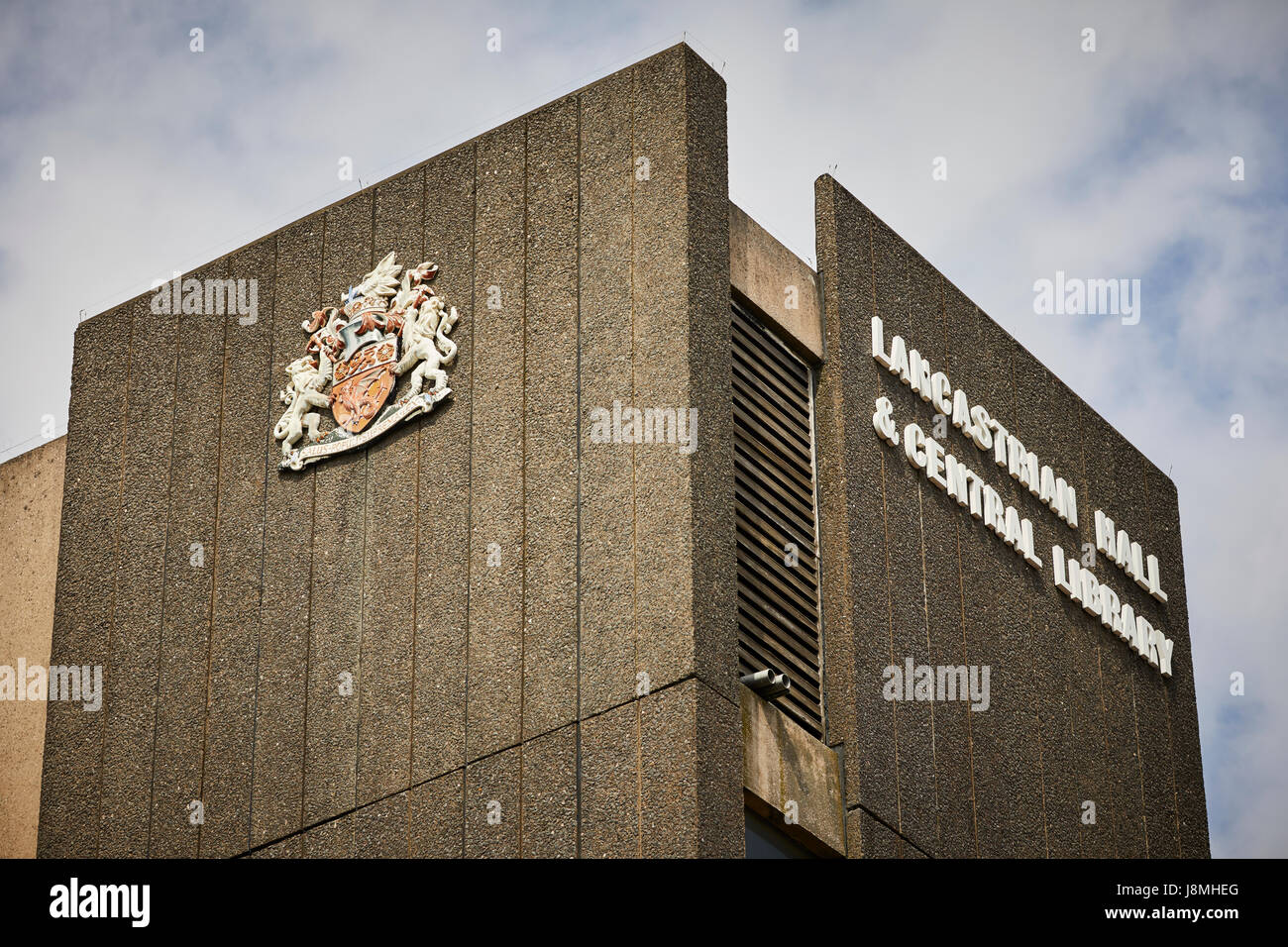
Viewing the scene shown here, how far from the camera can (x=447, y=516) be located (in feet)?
74.8

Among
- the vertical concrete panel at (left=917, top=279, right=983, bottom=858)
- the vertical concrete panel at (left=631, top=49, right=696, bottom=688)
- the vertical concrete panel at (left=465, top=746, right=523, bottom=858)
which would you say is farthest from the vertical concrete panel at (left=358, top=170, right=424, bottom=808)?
the vertical concrete panel at (left=917, top=279, right=983, bottom=858)

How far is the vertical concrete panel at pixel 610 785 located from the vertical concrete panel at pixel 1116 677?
329 inches

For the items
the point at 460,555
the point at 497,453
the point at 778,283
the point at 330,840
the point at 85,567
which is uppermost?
the point at 778,283

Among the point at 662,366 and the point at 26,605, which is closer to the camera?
the point at 662,366

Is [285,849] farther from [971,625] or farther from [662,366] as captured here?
[971,625]

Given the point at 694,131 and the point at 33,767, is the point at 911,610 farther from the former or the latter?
the point at 33,767

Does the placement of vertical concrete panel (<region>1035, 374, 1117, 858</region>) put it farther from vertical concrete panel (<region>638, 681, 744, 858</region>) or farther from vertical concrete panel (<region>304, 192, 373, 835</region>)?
vertical concrete panel (<region>304, 192, 373, 835</region>)

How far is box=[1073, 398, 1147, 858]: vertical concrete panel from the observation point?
2666 centimetres

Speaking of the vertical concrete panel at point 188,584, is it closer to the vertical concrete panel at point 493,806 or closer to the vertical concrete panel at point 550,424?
the vertical concrete panel at point 493,806

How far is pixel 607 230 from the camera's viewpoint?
23.0 meters

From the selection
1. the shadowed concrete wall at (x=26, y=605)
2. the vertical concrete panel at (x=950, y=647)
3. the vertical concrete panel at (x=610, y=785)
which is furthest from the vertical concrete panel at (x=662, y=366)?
the shadowed concrete wall at (x=26, y=605)

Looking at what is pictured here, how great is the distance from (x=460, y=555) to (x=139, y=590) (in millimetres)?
4912

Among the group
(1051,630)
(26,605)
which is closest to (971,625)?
(1051,630)

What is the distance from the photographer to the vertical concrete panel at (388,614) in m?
22.3
